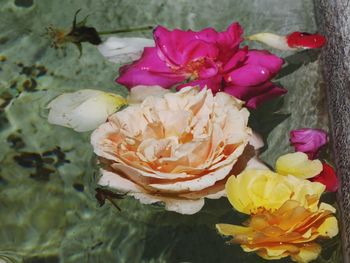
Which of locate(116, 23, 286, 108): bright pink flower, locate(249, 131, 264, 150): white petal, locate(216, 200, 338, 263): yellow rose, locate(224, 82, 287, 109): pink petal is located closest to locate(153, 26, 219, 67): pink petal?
locate(116, 23, 286, 108): bright pink flower

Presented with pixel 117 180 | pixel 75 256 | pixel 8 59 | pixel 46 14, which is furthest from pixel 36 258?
pixel 46 14

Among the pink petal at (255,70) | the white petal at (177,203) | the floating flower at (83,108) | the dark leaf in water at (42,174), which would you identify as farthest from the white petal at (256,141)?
the dark leaf in water at (42,174)

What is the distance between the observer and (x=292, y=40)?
2037 millimetres

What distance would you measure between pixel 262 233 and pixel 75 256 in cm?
43

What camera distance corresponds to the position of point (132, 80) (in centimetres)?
185

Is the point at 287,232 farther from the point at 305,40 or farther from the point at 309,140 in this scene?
the point at 305,40

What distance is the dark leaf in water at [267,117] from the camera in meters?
1.81

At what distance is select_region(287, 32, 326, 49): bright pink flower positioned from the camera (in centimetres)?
201

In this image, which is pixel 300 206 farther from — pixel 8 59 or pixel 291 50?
pixel 8 59

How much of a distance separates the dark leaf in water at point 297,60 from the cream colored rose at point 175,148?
40cm

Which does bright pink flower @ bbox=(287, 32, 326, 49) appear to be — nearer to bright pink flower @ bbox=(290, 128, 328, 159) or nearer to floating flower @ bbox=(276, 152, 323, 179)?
bright pink flower @ bbox=(290, 128, 328, 159)

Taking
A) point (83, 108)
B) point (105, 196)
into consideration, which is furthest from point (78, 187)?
point (83, 108)

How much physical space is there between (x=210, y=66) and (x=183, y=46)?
0.32 feet

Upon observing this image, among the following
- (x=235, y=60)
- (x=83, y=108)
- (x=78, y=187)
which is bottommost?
(x=78, y=187)
